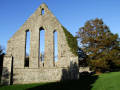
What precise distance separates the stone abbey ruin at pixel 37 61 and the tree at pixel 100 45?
6.88 m

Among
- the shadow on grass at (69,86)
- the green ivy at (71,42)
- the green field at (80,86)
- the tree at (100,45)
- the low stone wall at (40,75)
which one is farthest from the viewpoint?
the tree at (100,45)

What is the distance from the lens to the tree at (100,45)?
870 inches

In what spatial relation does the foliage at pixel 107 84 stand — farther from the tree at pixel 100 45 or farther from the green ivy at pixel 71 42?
the tree at pixel 100 45

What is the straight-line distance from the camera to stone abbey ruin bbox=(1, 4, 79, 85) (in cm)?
1639

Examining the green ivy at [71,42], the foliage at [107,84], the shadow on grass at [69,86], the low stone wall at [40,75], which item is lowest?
the shadow on grass at [69,86]

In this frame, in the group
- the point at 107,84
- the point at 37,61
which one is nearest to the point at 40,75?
the point at 37,61

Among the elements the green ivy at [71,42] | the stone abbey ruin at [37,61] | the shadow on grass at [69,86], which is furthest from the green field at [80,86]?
the green ivy at [71,42]

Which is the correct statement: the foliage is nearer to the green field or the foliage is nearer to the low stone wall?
the green field

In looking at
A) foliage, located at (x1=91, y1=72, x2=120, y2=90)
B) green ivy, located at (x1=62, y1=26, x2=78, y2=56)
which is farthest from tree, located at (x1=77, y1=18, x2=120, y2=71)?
foliage, located at (x1=91, y1=72, x2=120, y2=90)

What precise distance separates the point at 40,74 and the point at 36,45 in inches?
148

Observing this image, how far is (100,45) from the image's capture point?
23031 mm

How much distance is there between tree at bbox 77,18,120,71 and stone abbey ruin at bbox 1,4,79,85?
6884 mm

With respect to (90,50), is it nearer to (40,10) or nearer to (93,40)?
(93,40)

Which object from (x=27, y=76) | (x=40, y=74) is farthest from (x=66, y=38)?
(x=27, y=76)
